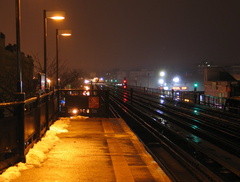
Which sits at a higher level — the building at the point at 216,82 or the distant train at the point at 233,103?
the building at the point at 216,82

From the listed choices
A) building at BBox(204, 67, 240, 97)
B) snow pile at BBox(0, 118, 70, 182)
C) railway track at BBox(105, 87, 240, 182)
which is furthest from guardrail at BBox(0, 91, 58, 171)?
building at BBox(204, 67, 240, 97)

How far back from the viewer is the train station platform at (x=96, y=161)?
6.27 metres

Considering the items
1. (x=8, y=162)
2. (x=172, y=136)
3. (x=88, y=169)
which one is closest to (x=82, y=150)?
(x=88, y=169)

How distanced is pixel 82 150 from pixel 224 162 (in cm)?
465

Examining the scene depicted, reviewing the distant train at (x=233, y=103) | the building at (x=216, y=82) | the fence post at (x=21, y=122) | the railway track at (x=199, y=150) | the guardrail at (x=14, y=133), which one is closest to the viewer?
the guardrail at (x=14, y=133)

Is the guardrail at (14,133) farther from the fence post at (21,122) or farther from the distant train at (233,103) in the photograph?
the distant train at (233,103)

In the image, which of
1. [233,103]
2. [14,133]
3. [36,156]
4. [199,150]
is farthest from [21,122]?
[233,103]

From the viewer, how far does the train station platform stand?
20.6 feet

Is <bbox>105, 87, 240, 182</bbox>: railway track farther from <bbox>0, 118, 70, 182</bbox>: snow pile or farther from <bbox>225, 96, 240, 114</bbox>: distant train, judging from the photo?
<bbox>0, 118, 70, 182</bbox>: snow pile

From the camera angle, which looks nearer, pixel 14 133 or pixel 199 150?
pixel 14 133

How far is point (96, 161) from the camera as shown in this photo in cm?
757

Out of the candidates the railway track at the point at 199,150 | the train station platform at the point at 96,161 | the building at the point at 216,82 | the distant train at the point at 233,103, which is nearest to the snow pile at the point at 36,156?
the train station platform at the point at 96,161

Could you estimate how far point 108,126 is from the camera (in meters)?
13.2

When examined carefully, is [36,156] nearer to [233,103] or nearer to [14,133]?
[14,133]
